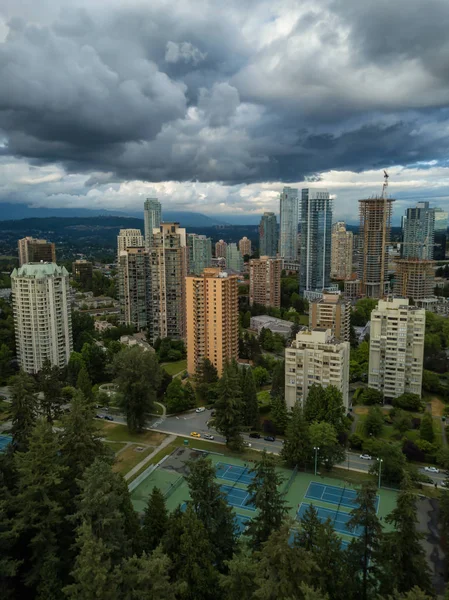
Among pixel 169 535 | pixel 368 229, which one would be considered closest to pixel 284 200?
pixel 368 229

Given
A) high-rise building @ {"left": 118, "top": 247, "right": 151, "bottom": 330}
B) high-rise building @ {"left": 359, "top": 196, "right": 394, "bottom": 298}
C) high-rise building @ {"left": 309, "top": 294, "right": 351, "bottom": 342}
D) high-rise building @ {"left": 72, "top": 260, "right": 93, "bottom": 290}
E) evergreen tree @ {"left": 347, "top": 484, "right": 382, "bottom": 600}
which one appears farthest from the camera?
high-rise building @ {"left": 72, "top": 260, "right": 93, "bottom": 290}

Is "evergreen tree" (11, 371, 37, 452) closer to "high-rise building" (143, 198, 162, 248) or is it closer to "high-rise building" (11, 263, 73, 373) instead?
"high-rise building" (11, 263, 73, 373)

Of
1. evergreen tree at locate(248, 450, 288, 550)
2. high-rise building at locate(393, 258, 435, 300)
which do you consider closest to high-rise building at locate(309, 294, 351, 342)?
high-rise building at locate(393, 258, 435, 300)

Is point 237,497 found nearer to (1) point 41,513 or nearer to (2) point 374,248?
(1) point 41,513

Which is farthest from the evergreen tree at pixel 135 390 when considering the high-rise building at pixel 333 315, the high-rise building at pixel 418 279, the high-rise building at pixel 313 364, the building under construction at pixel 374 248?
the building under construction at pixel 374 248

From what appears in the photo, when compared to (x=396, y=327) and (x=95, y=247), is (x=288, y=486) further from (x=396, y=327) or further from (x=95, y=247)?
(x=95, y=247)

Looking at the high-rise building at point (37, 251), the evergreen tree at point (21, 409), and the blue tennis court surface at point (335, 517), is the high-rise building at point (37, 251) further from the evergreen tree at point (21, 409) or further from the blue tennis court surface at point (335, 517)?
the blue tennis court surface at point (335, 517)
